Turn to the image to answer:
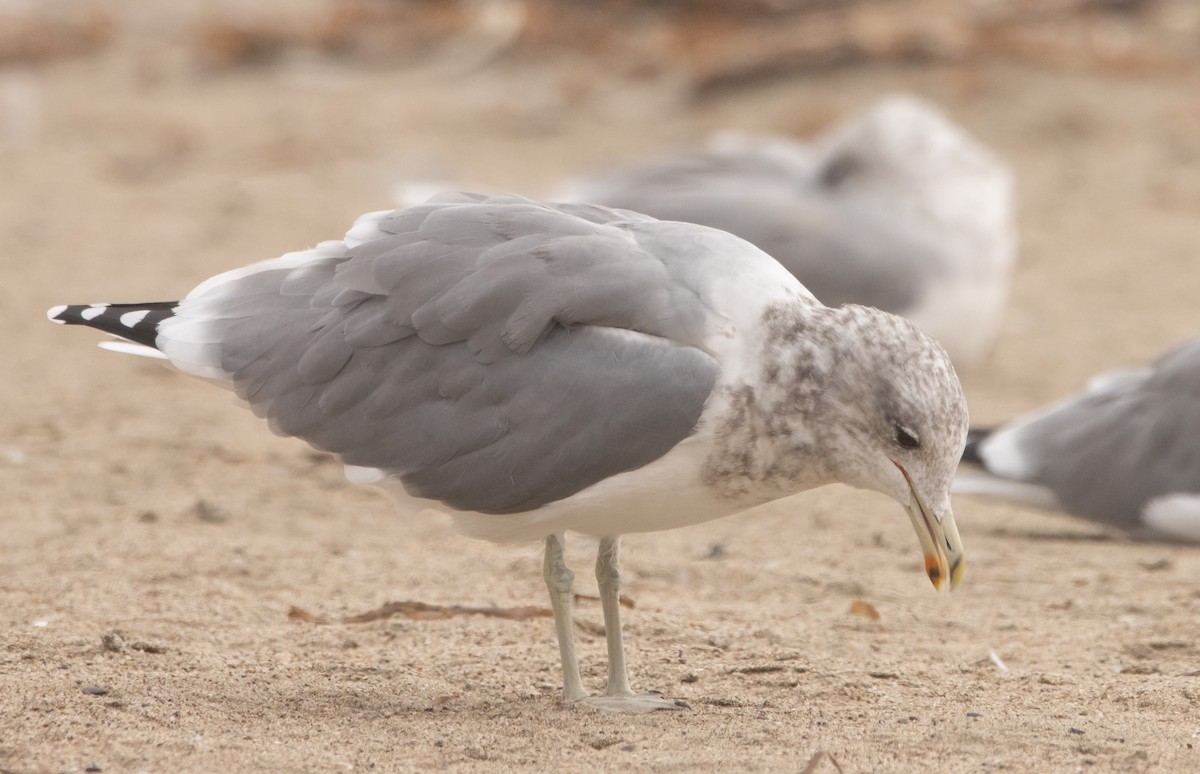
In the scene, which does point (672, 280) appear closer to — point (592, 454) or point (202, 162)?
point (592, 454)

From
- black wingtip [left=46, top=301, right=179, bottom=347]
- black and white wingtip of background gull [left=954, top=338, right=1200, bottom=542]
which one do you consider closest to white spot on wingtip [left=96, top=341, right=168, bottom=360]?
black wingtip [left=46, top=301, right=179, bottom=347]

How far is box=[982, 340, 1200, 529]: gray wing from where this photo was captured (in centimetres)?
557

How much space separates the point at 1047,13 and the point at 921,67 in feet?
4.23

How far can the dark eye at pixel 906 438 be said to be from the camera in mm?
3559

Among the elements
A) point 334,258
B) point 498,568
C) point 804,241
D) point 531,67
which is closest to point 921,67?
point 531,67

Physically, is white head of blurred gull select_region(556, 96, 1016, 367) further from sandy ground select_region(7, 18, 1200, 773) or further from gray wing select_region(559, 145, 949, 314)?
sandy ground select_region(7, 18, 1200, 773)

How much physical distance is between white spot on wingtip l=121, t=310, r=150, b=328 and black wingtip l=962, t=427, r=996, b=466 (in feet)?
9.92

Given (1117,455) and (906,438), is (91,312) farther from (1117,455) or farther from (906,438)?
(1117,455)

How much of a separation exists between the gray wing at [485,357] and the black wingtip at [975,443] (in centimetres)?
246

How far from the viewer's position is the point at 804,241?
7.23 meters

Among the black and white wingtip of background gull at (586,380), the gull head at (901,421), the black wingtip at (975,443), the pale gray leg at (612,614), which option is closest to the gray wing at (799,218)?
the black wingtip at (975,443)

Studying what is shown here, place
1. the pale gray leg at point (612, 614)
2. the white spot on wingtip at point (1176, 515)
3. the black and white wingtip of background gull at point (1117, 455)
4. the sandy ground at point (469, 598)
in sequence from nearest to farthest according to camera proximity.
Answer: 1. the sandy ground at point (469, 598)
2. the pale gray leg at point (612, 614)
3. the white spot on wingtip at point (1176, 515)
4. the black and white wingtip of background gull at point (1117, 455)

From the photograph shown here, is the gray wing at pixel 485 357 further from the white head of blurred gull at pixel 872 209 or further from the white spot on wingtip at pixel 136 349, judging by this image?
the white head of blurred gull at pixel 872 209

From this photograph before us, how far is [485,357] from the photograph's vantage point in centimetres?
366
